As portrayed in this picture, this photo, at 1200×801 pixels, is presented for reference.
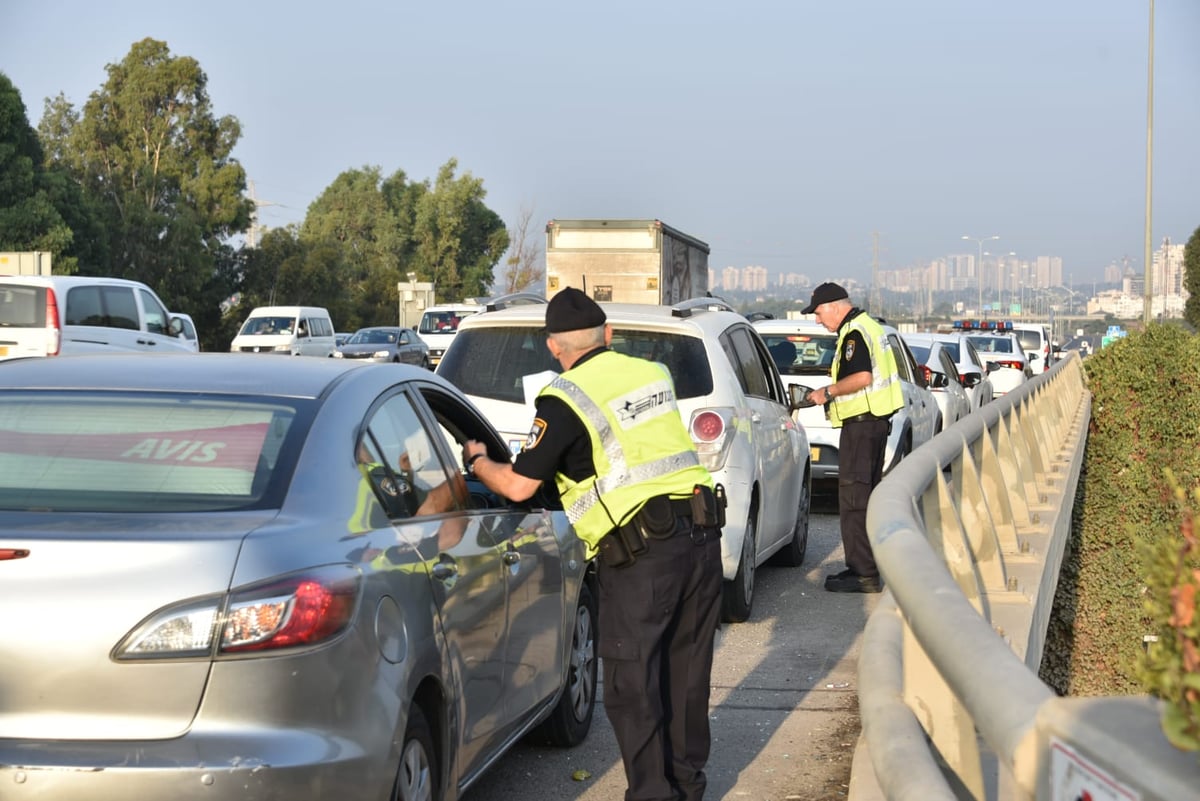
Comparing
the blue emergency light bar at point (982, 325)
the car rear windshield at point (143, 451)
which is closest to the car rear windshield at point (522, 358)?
the car rear windshield at point (143, 451)

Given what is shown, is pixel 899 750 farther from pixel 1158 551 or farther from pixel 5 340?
pixel 5 340

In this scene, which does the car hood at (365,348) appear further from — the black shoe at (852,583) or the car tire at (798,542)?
the black shoe at (852,583)

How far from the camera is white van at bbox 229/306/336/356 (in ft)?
132

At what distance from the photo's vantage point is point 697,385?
29.5 feet

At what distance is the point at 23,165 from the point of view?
46531 mm

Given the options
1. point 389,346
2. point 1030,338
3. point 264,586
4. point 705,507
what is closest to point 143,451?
point 264,586

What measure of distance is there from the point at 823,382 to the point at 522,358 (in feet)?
19.2

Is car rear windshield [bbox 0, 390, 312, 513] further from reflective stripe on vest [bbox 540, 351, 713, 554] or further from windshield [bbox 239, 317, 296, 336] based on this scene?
windshield [bbox 239, 317, 296, 336]

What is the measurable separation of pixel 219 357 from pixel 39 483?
3.74ft

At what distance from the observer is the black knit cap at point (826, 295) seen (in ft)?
33.4

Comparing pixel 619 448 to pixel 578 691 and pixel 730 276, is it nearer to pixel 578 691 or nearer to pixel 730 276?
pixel 578 691

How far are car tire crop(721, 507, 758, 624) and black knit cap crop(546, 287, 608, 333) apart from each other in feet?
13.3

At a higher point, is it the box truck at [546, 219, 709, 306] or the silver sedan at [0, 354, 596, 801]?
the box truck at [546, 219, 709, 306]

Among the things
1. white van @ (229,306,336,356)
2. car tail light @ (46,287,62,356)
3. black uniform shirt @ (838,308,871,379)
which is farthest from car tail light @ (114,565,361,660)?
white van @ (229,306,336,356)
